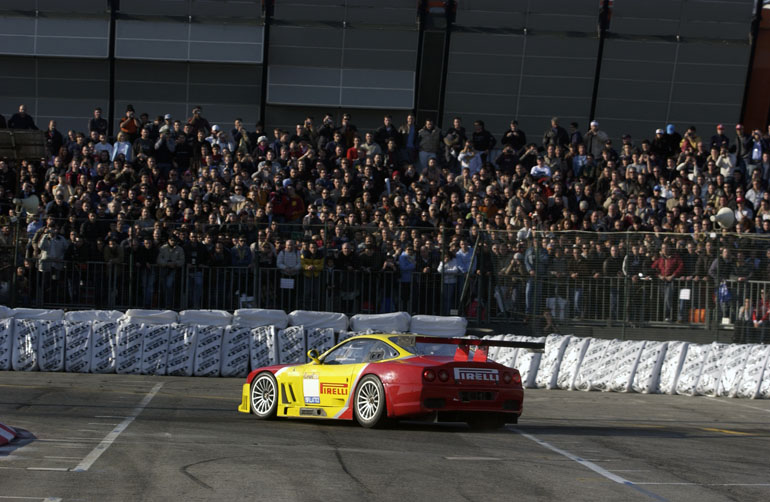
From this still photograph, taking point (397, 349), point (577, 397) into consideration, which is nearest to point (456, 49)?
point (577, 397)

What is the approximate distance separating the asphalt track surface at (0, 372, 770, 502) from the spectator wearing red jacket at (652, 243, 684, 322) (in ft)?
16.6

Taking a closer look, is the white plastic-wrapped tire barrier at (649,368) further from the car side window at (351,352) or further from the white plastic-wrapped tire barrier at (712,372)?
the car side window at (351,352)

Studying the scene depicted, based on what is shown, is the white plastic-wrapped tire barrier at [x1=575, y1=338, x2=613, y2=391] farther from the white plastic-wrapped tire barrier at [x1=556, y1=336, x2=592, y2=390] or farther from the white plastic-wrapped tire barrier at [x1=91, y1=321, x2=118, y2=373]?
the white plastic-wrapped tire barrier at [x1=91, y1=321, x2=118, y2=373]

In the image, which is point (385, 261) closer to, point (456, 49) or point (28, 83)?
point (456, 49)

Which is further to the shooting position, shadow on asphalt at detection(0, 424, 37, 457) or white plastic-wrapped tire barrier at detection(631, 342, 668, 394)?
white plastic-wrapped tire barrier at detection(631, 342, 668, 394)

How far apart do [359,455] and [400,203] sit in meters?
14.2

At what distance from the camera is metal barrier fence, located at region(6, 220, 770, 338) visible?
20.8 metres

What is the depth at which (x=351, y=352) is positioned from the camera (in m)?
13.0

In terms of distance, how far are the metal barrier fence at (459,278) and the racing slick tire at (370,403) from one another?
956 cm

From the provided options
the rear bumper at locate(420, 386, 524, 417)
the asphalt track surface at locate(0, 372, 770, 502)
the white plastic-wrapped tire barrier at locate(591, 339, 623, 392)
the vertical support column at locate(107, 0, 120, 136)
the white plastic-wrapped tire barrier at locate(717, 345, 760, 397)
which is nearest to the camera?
the asphalt track surface at locate(0, 372, 770, 502)

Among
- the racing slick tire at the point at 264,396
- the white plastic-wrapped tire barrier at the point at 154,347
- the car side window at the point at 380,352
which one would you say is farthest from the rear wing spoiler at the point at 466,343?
the white plastic-wrapped tire barrier at the point at 154,347

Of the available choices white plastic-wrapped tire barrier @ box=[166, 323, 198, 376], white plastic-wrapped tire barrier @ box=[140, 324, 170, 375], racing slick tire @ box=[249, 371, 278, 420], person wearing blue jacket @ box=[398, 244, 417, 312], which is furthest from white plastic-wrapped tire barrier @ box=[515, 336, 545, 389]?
racing slick tire @ box=[249, 371, 278, 420]

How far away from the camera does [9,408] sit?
13.7 m

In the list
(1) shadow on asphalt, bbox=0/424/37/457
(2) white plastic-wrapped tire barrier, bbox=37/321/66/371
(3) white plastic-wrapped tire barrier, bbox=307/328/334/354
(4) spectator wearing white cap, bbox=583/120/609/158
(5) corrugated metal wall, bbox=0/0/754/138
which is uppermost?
(5) corrugated metal wall, bbox=0/0/754/138
